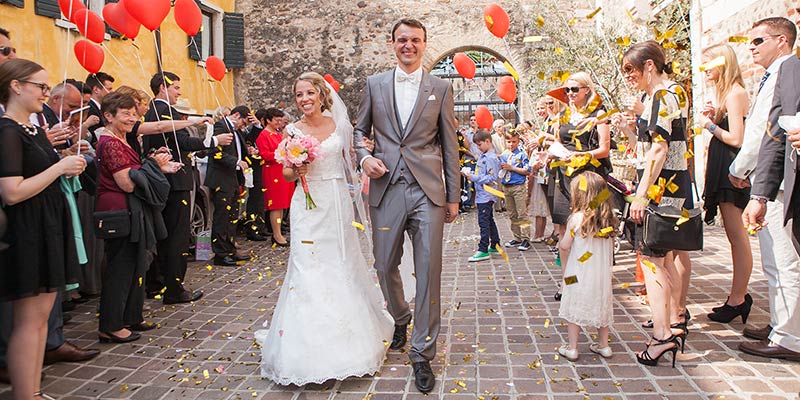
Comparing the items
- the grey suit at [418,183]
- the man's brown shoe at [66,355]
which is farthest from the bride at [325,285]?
the man's brown shoe at [66,355]

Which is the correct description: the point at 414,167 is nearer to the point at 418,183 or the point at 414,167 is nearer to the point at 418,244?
the point at 418,183

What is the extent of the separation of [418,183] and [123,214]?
2540mm

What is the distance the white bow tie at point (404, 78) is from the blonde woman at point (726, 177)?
240cm

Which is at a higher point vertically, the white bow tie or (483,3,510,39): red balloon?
(483,3,510,39): red balloon

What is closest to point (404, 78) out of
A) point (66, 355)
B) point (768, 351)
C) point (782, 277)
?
point (782, 277)

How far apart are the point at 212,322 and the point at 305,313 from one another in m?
1.71

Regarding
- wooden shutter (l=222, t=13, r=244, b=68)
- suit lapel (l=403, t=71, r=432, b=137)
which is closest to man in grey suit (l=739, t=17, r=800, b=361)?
suit lapel (l=403, t=71, r=432, b=137)

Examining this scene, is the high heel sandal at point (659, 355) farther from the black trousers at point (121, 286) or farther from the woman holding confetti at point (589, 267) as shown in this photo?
the black trousers at point (121, 286)

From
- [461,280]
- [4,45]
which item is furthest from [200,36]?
[461,280]

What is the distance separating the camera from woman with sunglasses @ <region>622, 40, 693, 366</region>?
12.1 ft

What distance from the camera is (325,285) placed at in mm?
→ 3793

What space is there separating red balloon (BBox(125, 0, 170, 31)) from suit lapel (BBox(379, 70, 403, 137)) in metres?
3.26

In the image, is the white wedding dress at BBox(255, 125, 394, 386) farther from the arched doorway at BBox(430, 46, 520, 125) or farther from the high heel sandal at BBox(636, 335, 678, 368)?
the arched doorway at BBox(430, 46, 520, 125)

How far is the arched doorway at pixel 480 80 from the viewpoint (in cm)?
1711
